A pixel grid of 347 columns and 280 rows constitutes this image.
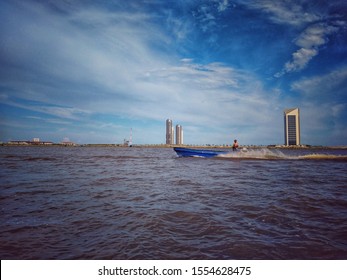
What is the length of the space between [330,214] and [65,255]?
20.8 feet

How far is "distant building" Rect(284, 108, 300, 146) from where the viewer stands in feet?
619

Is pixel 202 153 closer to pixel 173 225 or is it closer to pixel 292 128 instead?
pixel 173 225

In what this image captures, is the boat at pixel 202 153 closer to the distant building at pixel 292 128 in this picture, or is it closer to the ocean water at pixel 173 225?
the ocean water at pixel 173 225

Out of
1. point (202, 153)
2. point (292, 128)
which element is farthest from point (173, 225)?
point (292, 128)

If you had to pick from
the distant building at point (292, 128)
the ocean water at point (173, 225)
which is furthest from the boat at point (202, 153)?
the distant building at point (292, 128)

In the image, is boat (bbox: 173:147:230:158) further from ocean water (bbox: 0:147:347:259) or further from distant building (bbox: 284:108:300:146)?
distant building (bbox: 284:108:300:146)

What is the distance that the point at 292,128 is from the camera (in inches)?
7500

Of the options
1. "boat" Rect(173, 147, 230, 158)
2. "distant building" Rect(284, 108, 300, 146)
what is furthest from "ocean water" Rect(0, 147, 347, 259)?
"distant building" Rect(284, 108, 300, 146)

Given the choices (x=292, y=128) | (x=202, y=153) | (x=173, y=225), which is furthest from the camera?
(x=292, y=128)

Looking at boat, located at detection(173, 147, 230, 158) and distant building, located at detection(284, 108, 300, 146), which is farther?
distant building, located at detection(284, 108, 300, 146)

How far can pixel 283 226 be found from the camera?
461 cm

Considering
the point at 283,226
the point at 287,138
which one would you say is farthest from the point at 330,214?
the point at 287,138

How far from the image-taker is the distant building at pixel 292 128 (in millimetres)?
188625

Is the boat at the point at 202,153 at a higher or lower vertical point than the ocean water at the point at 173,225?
higher
